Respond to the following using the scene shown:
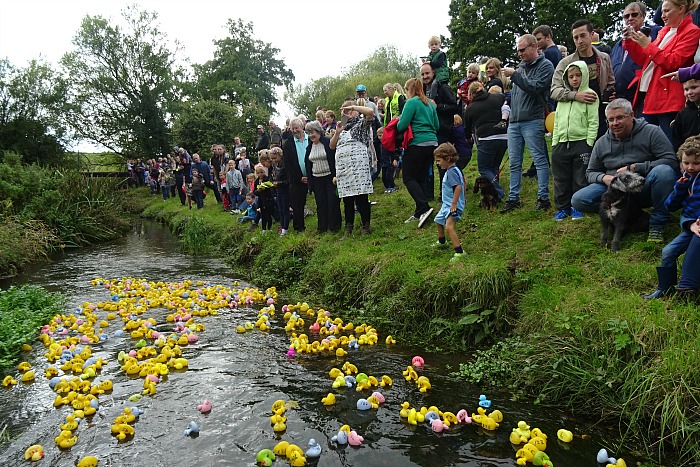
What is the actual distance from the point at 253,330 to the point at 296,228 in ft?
15.0

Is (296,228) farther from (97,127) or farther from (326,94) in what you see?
(326,94)

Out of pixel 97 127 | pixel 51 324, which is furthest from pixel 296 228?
pixel 97 127

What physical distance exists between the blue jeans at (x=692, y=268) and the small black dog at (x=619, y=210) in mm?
1265

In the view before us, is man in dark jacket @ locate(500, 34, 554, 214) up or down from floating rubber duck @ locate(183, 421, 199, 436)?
up

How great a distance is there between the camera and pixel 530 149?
24.8 ft

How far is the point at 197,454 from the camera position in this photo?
146 inches

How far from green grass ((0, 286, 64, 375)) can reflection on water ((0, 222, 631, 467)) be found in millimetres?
280

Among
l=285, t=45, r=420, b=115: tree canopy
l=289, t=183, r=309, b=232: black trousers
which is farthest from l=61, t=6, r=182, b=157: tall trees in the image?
l=289, t=183, r=309, b=232: black trousers

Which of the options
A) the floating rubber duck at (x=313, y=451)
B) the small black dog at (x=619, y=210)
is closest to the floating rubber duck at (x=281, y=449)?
the floating rubber duck at (x=313, y=451)

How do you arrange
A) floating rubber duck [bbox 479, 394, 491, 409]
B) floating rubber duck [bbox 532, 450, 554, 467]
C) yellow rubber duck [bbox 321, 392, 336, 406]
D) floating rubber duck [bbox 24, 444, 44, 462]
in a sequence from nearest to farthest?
floating rubber duck [bbox 532, 450, 554, 467], floating rubber duck [bbox 24, 444, 44, 462], floating rubber duck [bbox 479, 394, 491, 409], yellow rubber duck [bbox 321, 392, 336, 406]

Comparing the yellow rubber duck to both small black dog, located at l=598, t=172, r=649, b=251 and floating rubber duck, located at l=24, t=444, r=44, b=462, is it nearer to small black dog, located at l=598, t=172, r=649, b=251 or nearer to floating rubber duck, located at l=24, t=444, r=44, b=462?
floating rubber duck, located at l=24, t=444, r=44, b=462

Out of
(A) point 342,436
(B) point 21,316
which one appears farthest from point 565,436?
(B) point 21,316

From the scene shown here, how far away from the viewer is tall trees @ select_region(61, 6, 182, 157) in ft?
136

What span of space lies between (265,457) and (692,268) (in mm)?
4090
